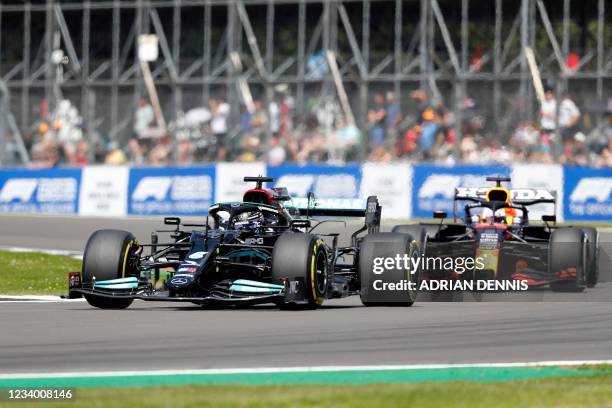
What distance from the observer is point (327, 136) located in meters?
35.1

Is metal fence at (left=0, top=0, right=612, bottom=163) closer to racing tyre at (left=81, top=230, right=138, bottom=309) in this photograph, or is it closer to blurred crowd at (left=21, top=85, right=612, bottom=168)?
blurred crowd at (left=21, top=85, right=612, bottom=168)

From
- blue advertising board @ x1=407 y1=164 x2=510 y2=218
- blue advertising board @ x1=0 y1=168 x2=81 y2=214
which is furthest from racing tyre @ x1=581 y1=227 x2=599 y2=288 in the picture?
blue advertising board @ x1=0 y1=168 x2=81 y2=214

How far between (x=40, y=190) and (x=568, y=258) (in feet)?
66.5

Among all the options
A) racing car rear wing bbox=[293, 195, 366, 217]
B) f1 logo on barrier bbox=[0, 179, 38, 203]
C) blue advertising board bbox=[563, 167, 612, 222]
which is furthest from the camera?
f1 logo on barrier bbox=[0, 179, 38, 203]

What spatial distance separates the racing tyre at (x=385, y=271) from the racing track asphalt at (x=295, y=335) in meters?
0.23

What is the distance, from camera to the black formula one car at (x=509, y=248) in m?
18.4

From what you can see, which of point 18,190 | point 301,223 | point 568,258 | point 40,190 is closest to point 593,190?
point 568,258

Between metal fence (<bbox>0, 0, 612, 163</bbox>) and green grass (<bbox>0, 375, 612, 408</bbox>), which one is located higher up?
metal fence (<bbox>0, 0, 612, 163</bbox>)

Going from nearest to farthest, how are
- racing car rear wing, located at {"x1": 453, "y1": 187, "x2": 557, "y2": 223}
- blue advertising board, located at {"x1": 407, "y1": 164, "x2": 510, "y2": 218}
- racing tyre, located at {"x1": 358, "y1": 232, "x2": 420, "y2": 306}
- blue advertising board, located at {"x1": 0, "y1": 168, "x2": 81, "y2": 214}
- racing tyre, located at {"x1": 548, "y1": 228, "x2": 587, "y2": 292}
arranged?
racing tyre, located at {"x1": 358, "y1": 232, "x2": 420, "y2": 306} < racing tyre, located at {"x1": 548, "y1": 228, "x2": 587, "y2": 292} < racing car rear wing, located at {"x1": 453, "y1": 187, "x2": 557, "y2": 223} < blue advertising board, located at {"x1": 407, "y1": 164, "x2": 510, "y2": 218} < blue advertising board, located at {"x1": 0, "y1": 168, "x2": 81, "y2": 214}

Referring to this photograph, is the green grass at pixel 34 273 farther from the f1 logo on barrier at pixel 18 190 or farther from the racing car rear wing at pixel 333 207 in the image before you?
the f1 logo on barrier at pixel 18 190

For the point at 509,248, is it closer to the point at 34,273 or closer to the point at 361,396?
the point at 34,273

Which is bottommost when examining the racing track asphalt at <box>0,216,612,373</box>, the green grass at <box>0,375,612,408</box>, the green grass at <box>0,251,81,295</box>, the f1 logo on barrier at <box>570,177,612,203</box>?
the green grass at <box>0,251,81,295</box>

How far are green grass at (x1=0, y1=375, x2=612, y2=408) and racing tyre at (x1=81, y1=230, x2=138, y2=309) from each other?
6829mm

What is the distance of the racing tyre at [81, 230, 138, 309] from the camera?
15641 millimetres
